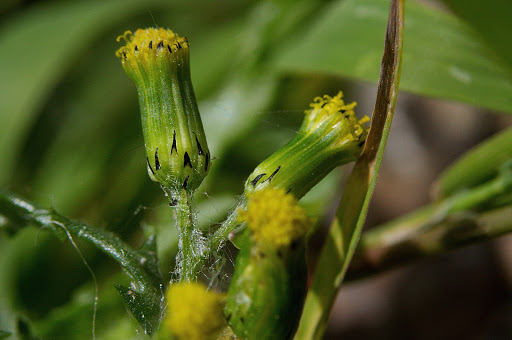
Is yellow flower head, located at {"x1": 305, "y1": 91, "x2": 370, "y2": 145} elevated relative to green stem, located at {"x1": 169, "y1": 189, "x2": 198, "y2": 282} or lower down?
elevated

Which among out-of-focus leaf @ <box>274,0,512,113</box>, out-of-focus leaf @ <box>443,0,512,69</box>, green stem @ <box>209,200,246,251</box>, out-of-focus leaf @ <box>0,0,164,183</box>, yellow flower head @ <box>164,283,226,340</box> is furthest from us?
out-of-focus leaf @ <box>0,0,164,183</box>

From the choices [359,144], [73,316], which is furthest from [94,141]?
[359,144]

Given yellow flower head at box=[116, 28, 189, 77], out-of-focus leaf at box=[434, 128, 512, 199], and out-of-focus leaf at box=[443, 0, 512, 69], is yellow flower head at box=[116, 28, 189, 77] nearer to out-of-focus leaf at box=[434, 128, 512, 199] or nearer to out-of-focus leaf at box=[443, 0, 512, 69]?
out-of-focus leaf at box=[443, 0, 512, 69]

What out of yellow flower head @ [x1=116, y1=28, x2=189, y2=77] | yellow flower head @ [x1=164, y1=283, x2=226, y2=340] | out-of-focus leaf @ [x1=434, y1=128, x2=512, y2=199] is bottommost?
out-of-focus leaf @ [x1=434, y1=128, x2=512, y2=199]

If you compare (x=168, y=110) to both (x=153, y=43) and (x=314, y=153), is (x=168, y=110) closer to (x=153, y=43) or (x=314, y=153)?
(x=153, y=43)

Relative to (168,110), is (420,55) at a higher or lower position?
lower

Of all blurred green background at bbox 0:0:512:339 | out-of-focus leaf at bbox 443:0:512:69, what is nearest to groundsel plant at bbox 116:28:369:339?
blurred green background at bbox 0:0:512:339

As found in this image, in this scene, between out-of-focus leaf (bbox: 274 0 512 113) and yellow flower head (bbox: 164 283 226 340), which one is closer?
yellow flower head (bbox: 164 283 226 340)

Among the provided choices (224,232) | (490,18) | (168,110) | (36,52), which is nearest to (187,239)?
(224,232)
